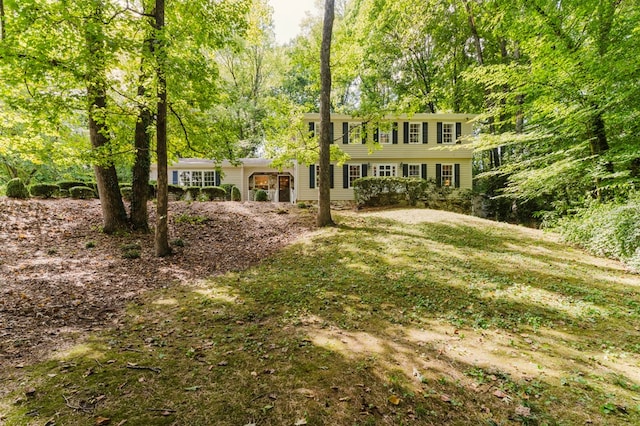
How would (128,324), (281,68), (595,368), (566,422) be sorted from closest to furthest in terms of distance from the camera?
(566,422), (595,368), (128,324), (281,68)

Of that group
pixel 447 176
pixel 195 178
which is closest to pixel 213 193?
pixel 195 178

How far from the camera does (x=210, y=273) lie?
632 centimetres

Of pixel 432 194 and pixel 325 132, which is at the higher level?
pixel 325 132

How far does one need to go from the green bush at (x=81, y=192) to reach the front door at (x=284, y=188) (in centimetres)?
1148

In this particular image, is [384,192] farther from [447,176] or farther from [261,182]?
[261,182]

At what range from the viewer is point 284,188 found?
2166 cm

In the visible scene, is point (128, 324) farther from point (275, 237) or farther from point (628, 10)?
point (628, 10)

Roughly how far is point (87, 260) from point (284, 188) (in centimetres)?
1568

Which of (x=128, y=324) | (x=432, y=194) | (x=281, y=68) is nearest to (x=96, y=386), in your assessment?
(x=128, y=324)

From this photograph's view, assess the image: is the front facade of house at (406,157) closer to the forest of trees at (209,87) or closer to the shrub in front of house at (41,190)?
the forest of trees at (209,87)

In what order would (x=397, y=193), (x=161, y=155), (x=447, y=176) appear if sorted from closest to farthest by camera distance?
(x=161, y=155) → (x=397, y=193) → (x=447, y=176)

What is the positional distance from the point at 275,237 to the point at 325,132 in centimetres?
401

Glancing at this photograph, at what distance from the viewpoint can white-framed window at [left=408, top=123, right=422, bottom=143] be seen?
18.1 meters

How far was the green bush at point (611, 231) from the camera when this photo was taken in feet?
21.9
